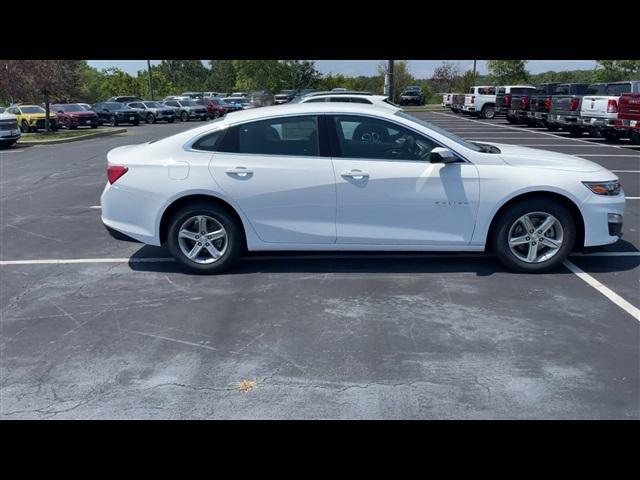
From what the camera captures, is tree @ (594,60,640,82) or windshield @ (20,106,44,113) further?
tree @ (594,60,640,82)

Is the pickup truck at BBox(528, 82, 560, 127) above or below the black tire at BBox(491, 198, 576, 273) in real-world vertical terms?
above

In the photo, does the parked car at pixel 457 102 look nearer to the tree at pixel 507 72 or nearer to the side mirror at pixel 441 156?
the tree at pixel 507 72

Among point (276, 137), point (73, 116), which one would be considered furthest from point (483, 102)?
point (276, 137)

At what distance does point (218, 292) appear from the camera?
5352 mm

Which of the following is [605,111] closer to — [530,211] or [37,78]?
[530,211]

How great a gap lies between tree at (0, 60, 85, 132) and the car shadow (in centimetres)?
2111

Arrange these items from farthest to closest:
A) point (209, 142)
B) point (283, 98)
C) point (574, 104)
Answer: point (283, 98) → point (574, 104) → point (209, 142)

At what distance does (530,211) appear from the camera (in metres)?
5.63

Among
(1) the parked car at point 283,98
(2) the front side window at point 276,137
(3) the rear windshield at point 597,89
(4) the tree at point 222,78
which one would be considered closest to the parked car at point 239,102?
(1) the parked car at point 283,98

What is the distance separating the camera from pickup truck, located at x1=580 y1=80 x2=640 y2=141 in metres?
17.6

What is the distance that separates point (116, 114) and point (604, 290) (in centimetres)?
Answer: 3400

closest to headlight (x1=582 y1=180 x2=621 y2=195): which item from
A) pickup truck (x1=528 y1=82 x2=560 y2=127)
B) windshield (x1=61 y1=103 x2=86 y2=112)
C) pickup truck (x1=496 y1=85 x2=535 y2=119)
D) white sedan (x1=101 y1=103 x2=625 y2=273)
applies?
white sedan (x1=101 y1=103 x2=625 y2=273)

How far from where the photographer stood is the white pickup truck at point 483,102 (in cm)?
3531

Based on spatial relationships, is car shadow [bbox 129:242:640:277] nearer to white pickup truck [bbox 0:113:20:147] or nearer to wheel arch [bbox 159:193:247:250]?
wheel arch [bbox 159:193:247:250]
